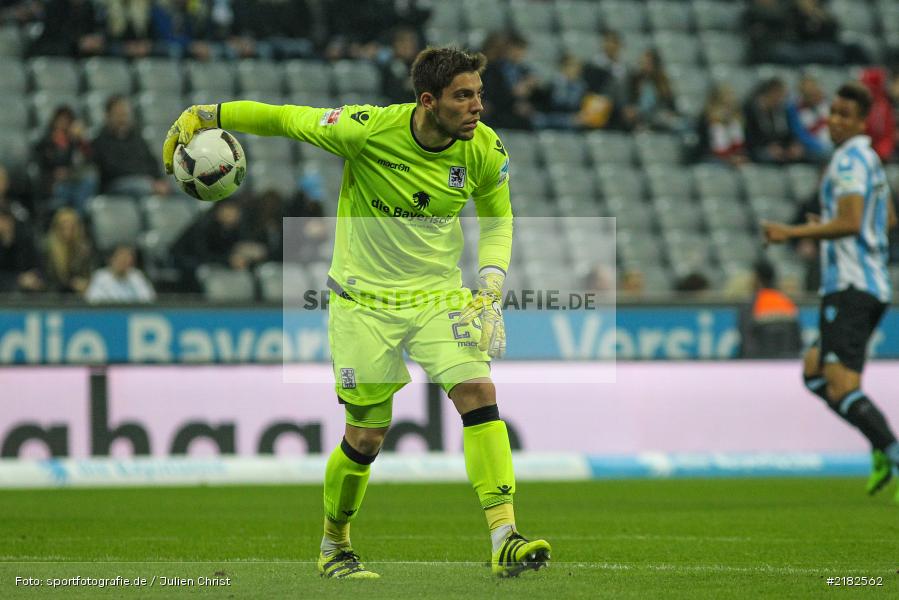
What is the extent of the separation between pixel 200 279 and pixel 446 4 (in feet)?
22.2

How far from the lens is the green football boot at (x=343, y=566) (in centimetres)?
618

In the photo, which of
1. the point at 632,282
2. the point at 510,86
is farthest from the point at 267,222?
the point at 510,86

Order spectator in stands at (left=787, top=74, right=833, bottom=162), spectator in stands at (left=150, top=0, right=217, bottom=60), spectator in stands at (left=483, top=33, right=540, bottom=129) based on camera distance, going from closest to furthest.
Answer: spectator in stands at (left=150, top=0, right=217, bottom=60) → spectator in stands at (left=483, top=33, right=540, bottom=129) → spectator in stands at (left=787, top=74, right=833, bottom=162)

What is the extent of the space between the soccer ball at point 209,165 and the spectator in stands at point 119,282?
23.2 feet

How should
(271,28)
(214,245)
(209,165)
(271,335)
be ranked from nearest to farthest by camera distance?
(209,165) → (271,335) → (214,245) → (271,28)

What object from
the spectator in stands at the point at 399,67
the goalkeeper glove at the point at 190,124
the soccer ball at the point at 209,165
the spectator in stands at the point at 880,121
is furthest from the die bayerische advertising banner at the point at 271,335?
the goalkeeper glove at the point at 190,124

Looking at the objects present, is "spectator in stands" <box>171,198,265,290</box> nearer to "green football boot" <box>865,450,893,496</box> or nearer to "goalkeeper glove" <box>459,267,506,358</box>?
"green football boot" <box>865,450,893,496</box>

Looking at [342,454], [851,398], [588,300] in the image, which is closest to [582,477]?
[588,300]

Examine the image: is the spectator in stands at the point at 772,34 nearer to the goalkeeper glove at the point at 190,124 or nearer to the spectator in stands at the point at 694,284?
the spectator in stands at the point at 694,284

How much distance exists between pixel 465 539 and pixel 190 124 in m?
2.90

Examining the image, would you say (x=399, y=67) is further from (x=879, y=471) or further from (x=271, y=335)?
(x=879, y=471)

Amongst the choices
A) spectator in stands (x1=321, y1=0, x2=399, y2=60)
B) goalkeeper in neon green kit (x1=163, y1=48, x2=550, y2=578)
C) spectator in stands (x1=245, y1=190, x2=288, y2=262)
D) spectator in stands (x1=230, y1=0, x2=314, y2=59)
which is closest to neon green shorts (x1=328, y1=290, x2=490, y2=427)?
goalkeeper in neon green kit (x1=163, y1=48, x2=550, y2=578)

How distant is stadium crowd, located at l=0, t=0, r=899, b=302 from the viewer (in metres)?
14.4

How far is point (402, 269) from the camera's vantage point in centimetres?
648
